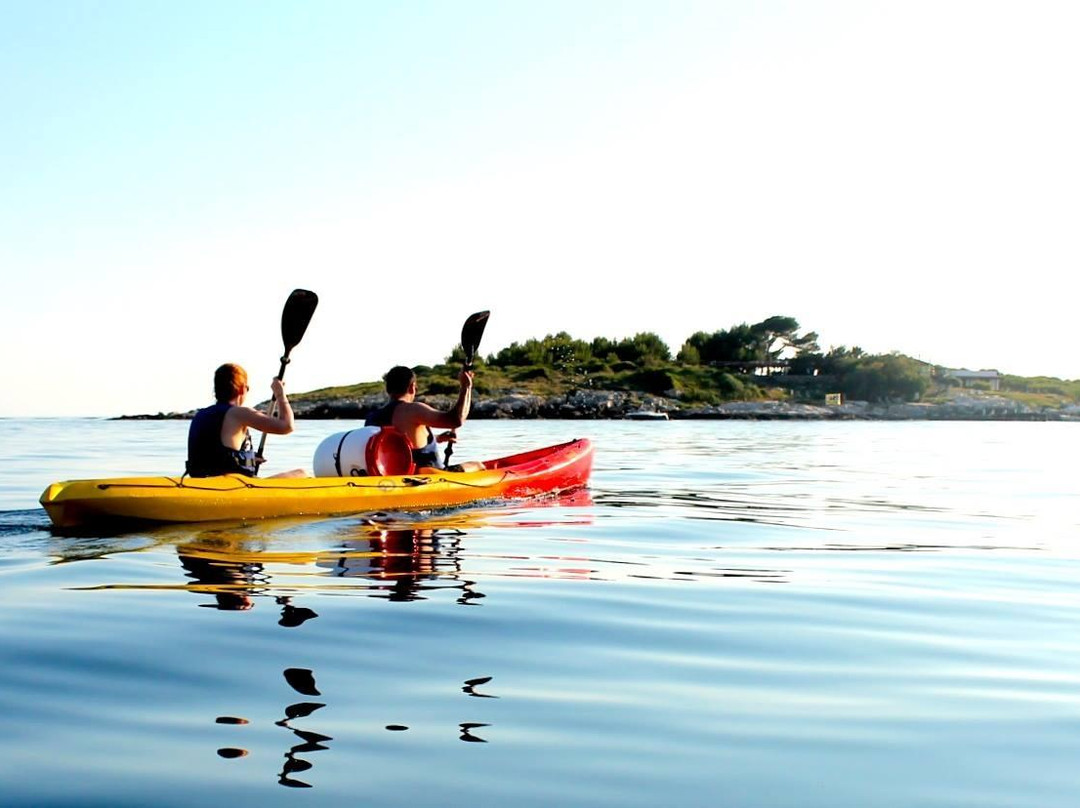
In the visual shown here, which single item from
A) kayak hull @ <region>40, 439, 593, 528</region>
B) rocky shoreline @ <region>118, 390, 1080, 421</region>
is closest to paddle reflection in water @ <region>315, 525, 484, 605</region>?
kayak hull @ <region>40, 439, 593, 528</region>

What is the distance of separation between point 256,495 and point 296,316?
3376 millimetres

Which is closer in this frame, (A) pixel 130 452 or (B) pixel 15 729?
(B) pixel 15 729

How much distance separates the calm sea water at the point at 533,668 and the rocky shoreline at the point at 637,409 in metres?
66.2

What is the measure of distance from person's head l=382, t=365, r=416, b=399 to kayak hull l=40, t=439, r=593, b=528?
88 centimetres

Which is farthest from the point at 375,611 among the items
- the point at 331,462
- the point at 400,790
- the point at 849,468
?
the point at 849,468

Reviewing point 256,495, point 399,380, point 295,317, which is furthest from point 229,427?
point 295,317

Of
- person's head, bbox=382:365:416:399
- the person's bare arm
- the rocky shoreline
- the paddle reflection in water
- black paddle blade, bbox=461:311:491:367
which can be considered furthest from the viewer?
the rocky shoreline

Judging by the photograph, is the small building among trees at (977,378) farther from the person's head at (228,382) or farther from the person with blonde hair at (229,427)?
the person's head at (228,382)

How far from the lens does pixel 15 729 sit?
347 cm

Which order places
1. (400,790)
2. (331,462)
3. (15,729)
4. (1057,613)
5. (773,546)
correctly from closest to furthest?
(400,790)
(15,729)
(1057,613)
(773,546)
(331,462)

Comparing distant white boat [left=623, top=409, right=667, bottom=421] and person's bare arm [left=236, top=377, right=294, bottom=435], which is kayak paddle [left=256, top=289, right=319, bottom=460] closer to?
person's bare arm [left=236, top=377, right=294, bottom=435]

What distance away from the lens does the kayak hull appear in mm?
9039

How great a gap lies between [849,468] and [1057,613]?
1593 cm

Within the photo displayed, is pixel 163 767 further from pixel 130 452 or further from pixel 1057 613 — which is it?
pixel 130 452
